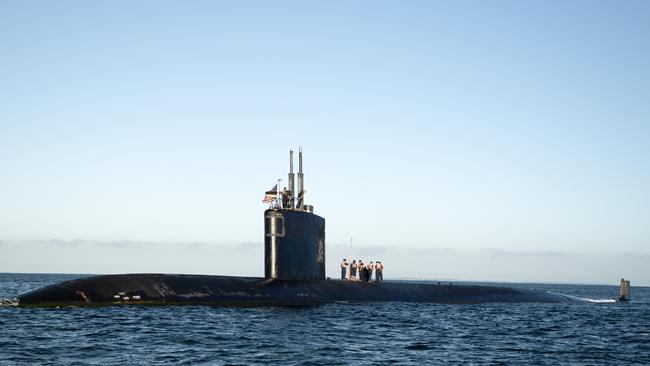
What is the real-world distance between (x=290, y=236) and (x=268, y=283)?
→ 256 cm

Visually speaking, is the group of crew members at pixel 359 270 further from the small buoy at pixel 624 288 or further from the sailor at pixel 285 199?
the small buoy at pixel 624 288

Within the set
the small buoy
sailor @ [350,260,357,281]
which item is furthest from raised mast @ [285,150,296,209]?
the small buoy

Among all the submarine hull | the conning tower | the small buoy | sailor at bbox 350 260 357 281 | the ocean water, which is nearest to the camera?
the ocean water

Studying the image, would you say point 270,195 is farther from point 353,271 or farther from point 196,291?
point 353,271

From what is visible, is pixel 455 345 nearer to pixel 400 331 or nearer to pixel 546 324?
pixel 400 331

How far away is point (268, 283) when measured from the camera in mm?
35844

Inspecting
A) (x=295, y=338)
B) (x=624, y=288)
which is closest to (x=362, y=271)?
(x=295, y=338)

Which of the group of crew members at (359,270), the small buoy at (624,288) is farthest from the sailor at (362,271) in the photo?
the small buoy at (624,288)

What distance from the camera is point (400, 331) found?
94.5ft

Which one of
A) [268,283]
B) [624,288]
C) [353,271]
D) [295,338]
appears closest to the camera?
[295,338]

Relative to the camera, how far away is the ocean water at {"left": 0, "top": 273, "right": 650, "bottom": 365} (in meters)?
20.8

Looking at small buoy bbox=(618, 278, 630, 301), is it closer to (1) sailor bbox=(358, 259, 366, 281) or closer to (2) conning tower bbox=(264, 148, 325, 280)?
(1) sailor bbox=(358, 259, 366, 281)

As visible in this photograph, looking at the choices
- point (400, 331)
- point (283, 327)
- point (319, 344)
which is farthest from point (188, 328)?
point (400, 331)

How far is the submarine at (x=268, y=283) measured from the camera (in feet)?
105
